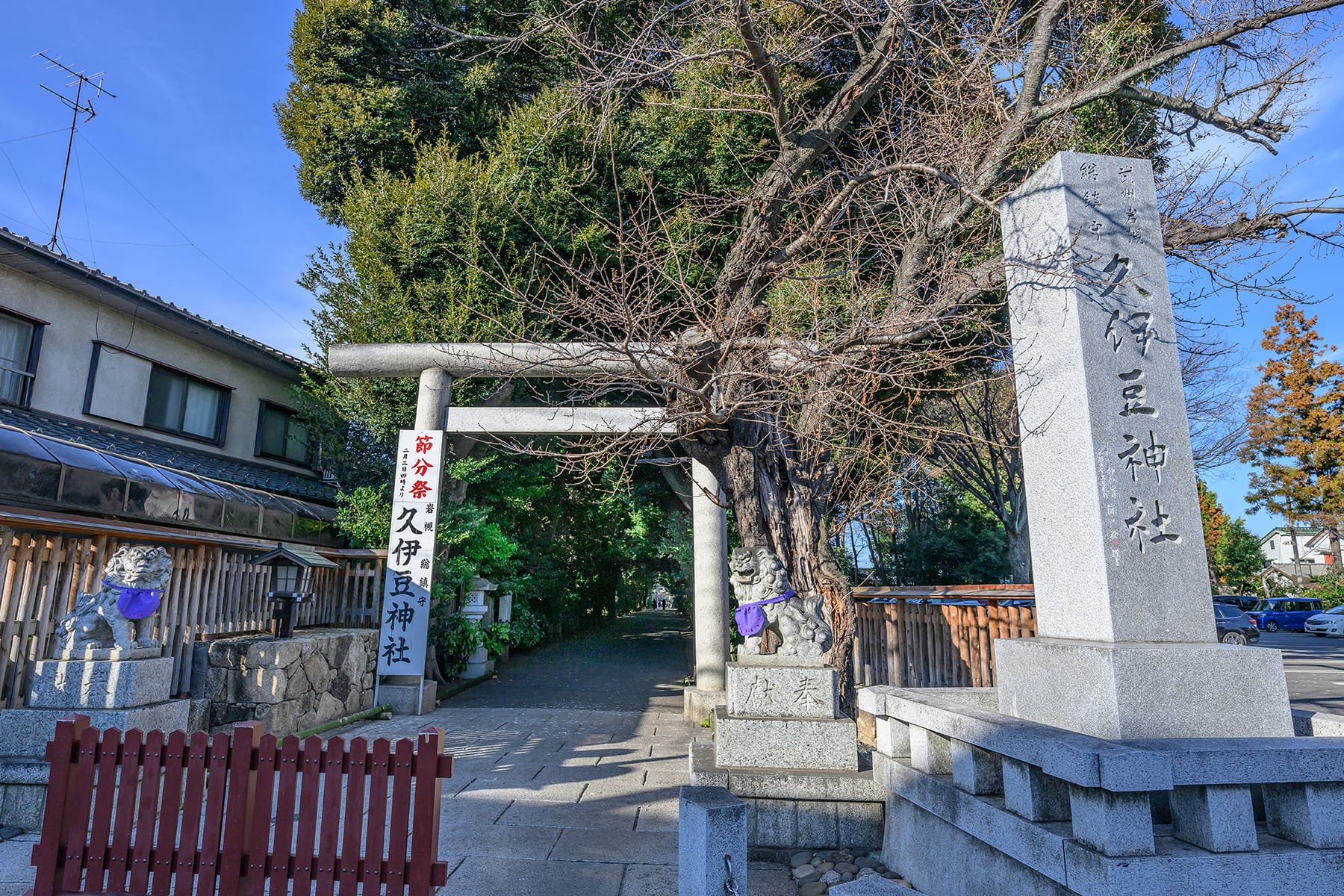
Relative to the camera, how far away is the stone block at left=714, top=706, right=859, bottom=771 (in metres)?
5.23

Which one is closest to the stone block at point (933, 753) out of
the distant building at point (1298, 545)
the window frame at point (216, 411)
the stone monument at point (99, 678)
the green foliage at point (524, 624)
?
the stone monument at point (99, 678)

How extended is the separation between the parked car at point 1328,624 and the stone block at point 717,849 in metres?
33.8

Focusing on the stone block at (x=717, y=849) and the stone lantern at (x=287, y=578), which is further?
the stone lantern at (x=287, y=578)

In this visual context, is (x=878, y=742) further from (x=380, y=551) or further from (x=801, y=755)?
(x=380, y=551)

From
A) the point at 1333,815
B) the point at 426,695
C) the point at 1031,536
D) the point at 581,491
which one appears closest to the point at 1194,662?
the point at 1333,815

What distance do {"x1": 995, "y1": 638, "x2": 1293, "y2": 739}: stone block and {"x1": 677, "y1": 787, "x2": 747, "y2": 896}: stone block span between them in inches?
75.5

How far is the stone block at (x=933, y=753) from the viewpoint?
13.5 ft

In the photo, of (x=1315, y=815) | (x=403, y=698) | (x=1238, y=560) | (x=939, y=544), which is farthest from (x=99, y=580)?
(x=1238, y=560)

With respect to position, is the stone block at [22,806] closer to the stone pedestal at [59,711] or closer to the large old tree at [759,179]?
the stone pedestal at [59,711]

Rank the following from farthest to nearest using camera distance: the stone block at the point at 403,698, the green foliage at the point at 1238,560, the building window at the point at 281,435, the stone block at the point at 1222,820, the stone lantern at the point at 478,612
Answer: the green foliage at the point at 1238,560 < the building window at the point at 281,435 < the stone lantern at the point at 478,612 < the stone block at the point at 403,698 < the stone block at the point at 1222,820

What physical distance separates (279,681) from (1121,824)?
7193 mm

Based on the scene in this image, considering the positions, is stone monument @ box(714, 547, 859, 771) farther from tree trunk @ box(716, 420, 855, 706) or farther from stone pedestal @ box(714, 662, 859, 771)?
tree trunk @ box(716, 420, 855, 706)

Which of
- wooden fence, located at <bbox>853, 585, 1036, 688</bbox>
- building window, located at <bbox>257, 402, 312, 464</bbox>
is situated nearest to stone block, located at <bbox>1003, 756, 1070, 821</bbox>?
wooden fence, located at <bbox>853, 585, 1036, 688</bbox>

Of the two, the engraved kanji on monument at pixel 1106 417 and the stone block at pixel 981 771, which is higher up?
the engraved kanji on monument at pixel 1106 417
